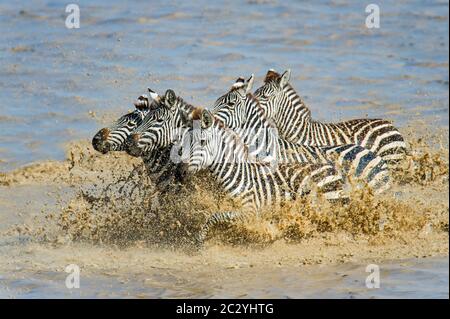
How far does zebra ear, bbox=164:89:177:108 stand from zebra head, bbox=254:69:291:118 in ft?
7.30

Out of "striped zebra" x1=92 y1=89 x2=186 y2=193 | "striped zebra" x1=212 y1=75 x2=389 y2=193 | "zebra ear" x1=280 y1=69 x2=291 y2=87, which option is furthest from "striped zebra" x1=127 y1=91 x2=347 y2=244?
"zebra ear" x1=280 y1=69 x2=291 y2=87

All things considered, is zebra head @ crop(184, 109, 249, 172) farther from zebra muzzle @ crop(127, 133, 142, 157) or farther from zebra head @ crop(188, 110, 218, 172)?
zebra muzzle @ crop(127, 133, 142, 157)

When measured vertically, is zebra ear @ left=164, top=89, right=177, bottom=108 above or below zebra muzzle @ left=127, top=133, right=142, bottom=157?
above

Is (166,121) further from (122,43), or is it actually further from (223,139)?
(122,43)

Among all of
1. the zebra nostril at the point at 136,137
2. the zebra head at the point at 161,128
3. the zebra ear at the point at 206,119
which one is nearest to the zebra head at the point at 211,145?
the zebra ear at the point at 206,119

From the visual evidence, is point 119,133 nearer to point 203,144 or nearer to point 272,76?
point 203,144

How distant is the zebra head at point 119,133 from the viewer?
987cm

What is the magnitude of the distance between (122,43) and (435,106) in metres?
5.72

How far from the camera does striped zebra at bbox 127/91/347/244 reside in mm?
9281

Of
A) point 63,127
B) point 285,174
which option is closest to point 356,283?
point 285,174

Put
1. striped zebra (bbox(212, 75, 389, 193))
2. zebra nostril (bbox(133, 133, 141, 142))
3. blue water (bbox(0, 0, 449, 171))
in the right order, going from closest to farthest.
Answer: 1. zebra nostril (bbox(133, 133, 141, 142))
2. striped zebra (bbox(212, 75, 389, 193))
3. blue water (bbox(0, 0, 449, 171))

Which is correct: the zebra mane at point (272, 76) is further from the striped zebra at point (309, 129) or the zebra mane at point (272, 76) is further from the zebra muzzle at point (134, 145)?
the zebra muzzle at point (134, 145)

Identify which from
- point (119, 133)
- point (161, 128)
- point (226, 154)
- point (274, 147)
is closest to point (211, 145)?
point (226, 154)

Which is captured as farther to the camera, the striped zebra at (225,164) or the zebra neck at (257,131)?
the zebra neck at (257,131)
